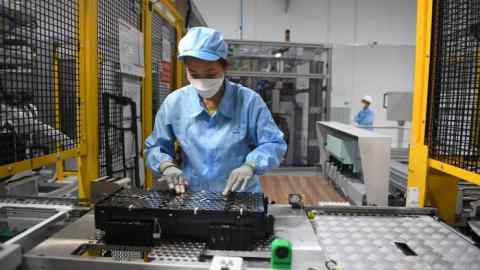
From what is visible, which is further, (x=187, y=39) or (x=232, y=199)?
(x=187, y=39)

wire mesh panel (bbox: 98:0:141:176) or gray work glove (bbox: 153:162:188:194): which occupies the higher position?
wire mesh panel (bbox: 98:0:141:176)

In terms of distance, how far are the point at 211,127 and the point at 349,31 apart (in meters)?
6.61

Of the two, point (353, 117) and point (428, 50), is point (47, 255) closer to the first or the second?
point (428, 50)

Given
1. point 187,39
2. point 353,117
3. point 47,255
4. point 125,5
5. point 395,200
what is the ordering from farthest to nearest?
point 353,117
point 395,200
point 125,5
point 187,39
point 47,255

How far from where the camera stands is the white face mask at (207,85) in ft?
4.64

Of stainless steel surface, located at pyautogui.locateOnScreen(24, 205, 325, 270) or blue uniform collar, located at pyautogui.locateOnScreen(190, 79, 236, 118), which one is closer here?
stainless steel surface, located at pyautogui.locateOnScreen(24, 205, 325, 270)

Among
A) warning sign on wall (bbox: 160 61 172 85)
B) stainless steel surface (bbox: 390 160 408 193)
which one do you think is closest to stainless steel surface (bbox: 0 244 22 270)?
warning sign on wall (bbox: 160 61 172 85)

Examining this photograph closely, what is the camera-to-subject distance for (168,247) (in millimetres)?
820

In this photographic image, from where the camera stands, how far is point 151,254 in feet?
2.57

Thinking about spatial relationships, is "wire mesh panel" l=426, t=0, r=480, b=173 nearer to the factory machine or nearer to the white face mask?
the white face mask

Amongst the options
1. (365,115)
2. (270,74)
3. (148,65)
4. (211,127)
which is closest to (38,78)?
(211,127)

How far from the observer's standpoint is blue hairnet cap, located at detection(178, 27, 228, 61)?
130 centimetres

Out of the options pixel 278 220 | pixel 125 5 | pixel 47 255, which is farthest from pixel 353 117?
pixel 47 255

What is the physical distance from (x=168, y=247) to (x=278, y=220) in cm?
34
